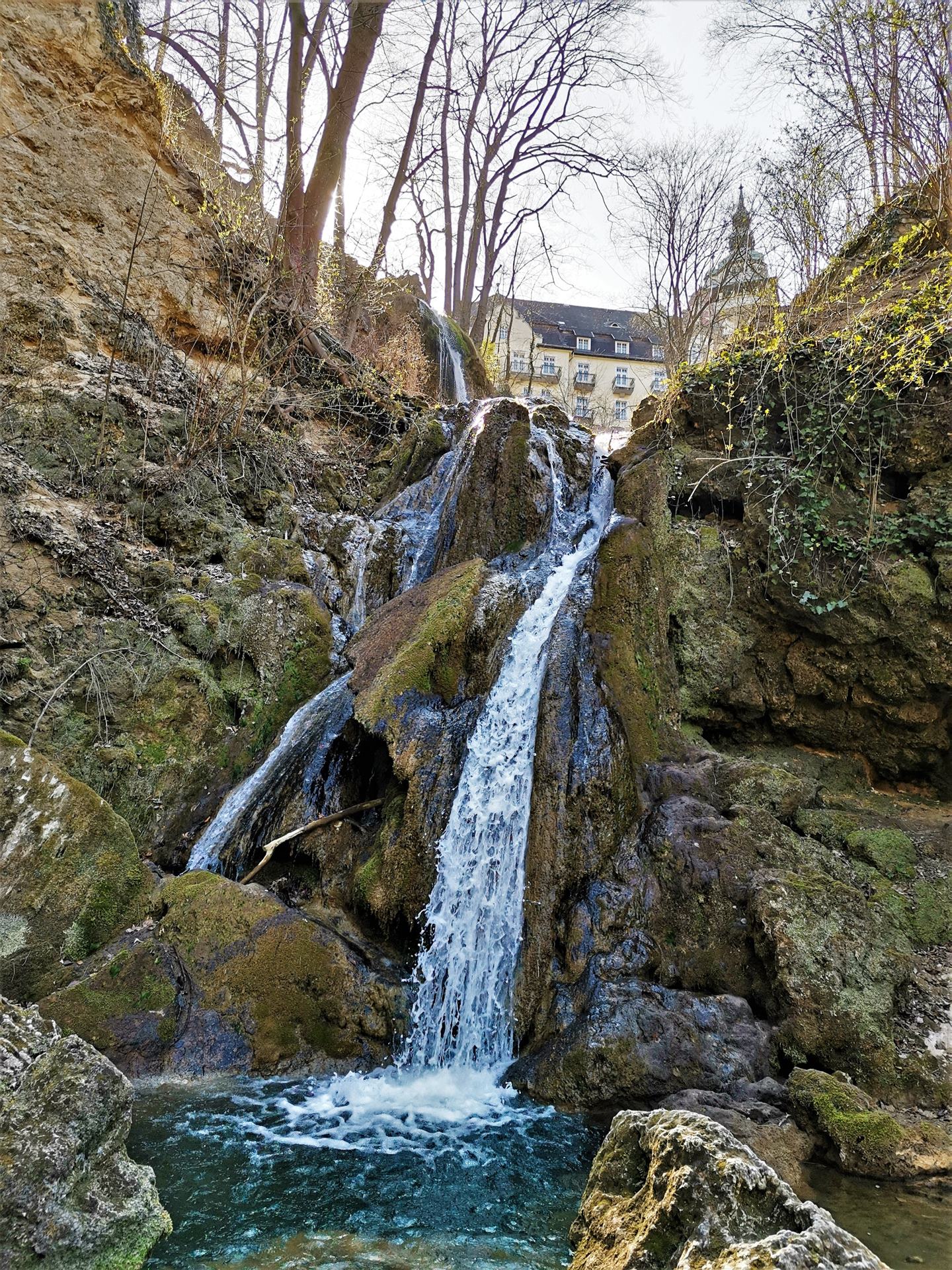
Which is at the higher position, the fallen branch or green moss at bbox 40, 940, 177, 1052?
the fallen branch

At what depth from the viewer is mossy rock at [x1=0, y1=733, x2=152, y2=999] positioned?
4363 mm

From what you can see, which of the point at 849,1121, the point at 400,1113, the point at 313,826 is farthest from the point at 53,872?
the point at 849,1121

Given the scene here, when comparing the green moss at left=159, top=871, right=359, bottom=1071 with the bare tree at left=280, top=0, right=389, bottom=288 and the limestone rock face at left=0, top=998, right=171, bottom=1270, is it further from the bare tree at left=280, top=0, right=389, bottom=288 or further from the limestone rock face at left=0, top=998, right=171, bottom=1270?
the bare tree at left=280, top=0, right=389, bottom=288

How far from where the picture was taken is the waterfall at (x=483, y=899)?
4734mm

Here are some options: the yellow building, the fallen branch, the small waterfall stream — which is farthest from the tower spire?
the yellow building

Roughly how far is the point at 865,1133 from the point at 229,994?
3.75 metres

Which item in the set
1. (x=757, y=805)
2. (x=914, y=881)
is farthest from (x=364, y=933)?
(x=914, y=881)

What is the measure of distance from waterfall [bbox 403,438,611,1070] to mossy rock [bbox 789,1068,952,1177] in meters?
1.85

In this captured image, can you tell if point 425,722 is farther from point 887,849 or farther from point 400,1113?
point 887,849

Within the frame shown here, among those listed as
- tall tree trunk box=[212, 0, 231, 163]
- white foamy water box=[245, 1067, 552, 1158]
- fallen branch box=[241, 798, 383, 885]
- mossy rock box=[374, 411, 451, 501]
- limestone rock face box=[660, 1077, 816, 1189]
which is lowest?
white foamy water box=[245, 1067, 552, 1158]

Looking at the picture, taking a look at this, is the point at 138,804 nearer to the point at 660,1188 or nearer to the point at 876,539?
the point at 660,1188

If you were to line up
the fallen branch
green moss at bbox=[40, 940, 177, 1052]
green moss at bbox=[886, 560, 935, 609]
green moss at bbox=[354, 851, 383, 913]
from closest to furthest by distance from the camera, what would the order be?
green moss at bbox=[40, 940, 177, 1052]
green moss at bbox=[354, 851, 383, 913]
the fallen branch
green moss at bbox=[886, 560, 935, 609]

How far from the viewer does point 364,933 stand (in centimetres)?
518

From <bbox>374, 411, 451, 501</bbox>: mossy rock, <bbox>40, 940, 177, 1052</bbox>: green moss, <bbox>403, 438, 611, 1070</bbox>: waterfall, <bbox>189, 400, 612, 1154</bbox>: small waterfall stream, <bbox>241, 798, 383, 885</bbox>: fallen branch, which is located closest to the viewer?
<bbox>189, 400, 612, 1154</bbox>: small waterfall stream
